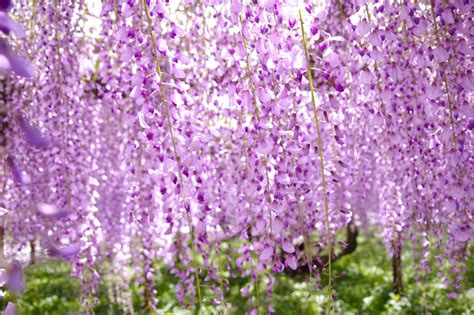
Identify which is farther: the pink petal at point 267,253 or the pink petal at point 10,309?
the pink petal at point 267,253

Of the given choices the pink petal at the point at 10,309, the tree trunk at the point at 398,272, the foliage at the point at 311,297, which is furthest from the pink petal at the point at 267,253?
the tree trunk at the point at 398,272

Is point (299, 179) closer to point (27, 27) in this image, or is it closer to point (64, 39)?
point (64, 39)

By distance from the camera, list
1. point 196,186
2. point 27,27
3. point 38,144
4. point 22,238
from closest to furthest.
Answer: point 38,144
point 196,186
point 27,27
point 22,238

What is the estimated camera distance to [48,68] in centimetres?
380

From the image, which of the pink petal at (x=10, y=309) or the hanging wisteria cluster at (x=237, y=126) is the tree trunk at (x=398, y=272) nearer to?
the hanging wisteria cluster at (x=237, y=126)

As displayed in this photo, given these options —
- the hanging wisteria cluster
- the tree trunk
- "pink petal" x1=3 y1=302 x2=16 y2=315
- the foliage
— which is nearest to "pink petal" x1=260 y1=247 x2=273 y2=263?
the hanging wisteria cluster

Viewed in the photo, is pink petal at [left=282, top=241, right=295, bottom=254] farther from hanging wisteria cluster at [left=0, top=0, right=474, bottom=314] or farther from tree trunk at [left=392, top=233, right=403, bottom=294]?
tree trunk at [left=392, top=233, right=403, bottom=294]

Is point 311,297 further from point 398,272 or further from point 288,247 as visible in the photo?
point 288,247

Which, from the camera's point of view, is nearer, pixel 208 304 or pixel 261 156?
pixel 261 156

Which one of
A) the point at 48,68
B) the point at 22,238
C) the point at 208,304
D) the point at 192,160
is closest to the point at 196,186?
the point at 192,160

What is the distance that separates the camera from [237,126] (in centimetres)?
262

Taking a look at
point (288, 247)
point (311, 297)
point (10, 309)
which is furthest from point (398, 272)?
point (10, 309)

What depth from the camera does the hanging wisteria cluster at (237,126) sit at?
7.50 ft

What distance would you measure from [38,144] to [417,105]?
2.39 m
